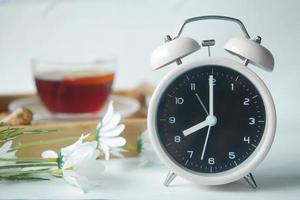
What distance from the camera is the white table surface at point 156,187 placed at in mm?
968

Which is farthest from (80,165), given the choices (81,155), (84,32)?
(84,32)

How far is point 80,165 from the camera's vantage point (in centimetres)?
100

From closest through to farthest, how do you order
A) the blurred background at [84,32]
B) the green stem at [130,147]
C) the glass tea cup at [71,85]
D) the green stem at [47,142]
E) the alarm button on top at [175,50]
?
the alarm button on top at [175,50], the green stem at [47,142], the green stem at [130,147], the glass tea cup at [71,85], the blurred background at [84,32]

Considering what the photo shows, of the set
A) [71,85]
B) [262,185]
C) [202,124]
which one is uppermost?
[71,85]

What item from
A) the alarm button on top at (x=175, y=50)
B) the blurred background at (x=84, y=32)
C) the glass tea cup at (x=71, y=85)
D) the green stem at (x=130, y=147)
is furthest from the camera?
the blurred background at (x=84, y=32)

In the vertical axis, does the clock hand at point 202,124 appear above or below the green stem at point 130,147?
above

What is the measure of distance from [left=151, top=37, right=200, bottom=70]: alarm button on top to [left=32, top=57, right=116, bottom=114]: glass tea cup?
0.43m

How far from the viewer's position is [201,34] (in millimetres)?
1301

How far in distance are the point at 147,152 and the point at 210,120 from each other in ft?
0.71

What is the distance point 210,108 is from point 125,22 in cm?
74

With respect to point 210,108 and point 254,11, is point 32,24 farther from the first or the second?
point 210,108

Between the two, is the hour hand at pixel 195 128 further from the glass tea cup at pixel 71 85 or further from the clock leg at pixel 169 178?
the glass tea cup at pixel 71 85

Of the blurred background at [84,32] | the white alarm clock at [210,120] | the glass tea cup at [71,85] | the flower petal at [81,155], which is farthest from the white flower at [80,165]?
the blurred background at [84,32]

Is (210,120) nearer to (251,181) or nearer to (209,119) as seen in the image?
(209,119)
